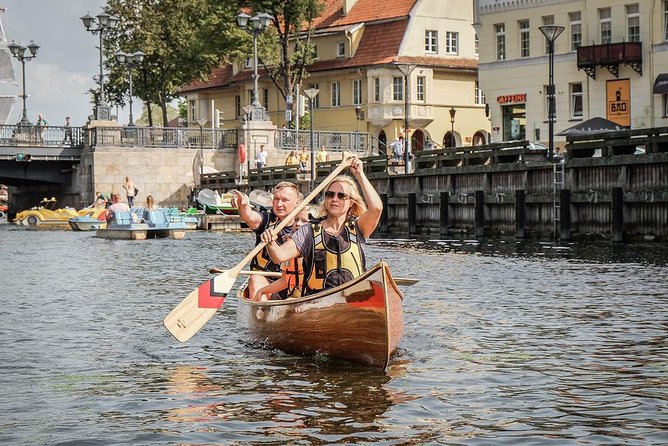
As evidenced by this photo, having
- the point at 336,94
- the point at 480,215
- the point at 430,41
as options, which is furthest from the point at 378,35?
the point at 480,215

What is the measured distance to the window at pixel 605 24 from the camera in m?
60.4

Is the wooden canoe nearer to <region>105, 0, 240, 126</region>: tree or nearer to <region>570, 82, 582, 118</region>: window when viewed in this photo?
<region>570, 82, 582, 118</region>: window

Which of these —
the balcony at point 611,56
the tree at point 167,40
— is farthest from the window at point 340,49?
the balcony at point 611,56

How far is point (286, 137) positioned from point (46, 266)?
43.5m

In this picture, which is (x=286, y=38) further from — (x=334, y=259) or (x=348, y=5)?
(x=334, y=259)

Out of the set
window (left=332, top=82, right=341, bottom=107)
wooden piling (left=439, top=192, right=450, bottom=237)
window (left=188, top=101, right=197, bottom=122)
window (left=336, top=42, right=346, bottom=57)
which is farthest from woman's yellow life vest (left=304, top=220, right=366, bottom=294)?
window (left=188, top=101, right=197, bottom=122)

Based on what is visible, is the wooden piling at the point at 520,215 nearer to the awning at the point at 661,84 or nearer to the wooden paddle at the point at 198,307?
the awning at the point at 661,84

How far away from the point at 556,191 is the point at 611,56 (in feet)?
64.7

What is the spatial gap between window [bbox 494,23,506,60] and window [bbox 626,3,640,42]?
27.5 ft

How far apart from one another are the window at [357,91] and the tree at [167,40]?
8378 mm

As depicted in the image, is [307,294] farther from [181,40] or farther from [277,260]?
[181,40]

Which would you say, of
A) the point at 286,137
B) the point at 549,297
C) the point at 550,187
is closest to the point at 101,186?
the point at 286,137

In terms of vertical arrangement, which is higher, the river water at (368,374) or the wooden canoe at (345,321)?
the wooden canoe at (345,321)

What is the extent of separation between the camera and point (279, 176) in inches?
2518
